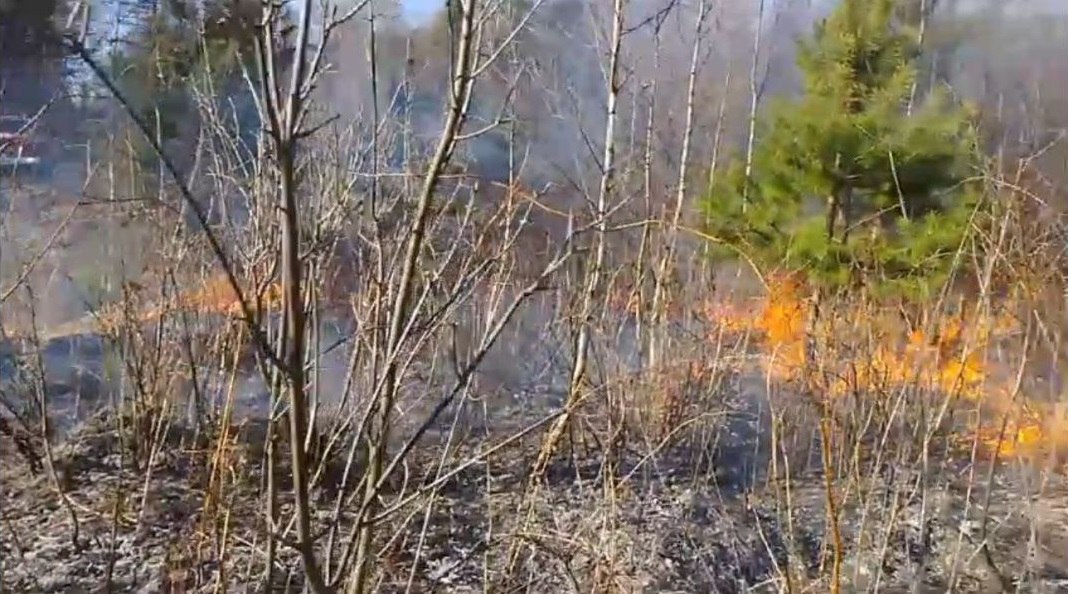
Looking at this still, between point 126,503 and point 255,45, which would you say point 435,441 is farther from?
point 255,45

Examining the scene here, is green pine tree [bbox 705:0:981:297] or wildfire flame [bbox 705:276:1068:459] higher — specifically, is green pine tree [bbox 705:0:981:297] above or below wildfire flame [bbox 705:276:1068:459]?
above

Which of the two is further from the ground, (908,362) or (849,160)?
(849,160)

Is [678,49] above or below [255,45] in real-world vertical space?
above

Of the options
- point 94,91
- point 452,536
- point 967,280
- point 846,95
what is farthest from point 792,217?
point 94,91

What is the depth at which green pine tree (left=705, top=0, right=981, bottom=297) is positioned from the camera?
243 inches

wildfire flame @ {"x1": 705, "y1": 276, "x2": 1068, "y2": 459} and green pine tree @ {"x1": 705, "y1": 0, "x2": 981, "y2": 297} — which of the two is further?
green pine tree @ {"x1": 705, "y1": 0, "x2": 981, "y2": 297}

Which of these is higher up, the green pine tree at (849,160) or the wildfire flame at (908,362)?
the green pine tree at (849,160)

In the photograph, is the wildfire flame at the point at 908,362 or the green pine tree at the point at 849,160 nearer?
the wildfire flame at the point at 908,362

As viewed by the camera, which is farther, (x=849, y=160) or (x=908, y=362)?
(x=849, y=160)

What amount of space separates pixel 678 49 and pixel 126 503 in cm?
516

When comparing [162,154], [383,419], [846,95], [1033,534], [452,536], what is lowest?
[452,536]

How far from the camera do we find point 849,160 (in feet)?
21.4

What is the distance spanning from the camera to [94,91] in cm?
234

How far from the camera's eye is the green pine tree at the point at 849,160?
20.2ft
